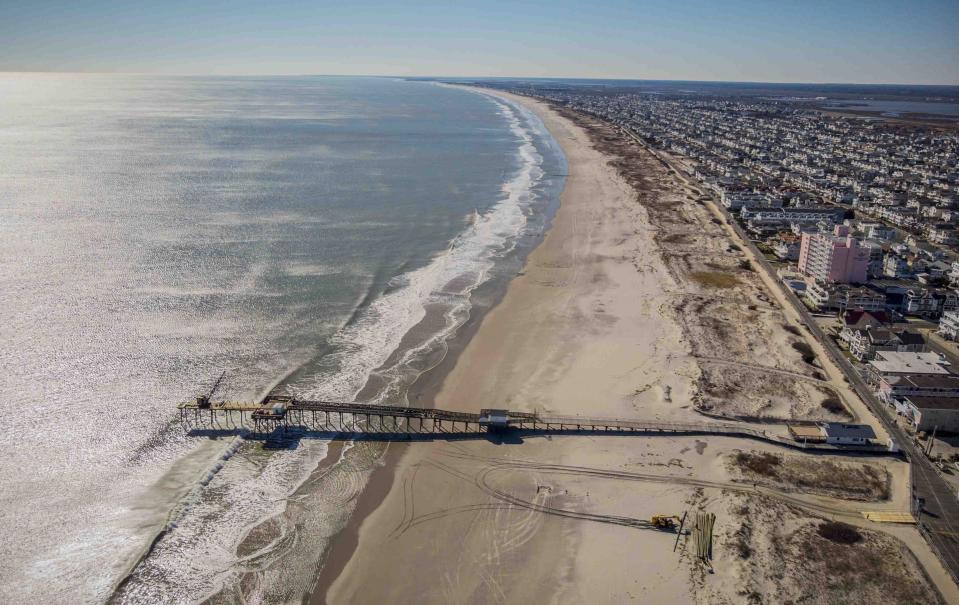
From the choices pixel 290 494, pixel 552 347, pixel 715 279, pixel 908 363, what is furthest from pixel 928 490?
pixel 715 279

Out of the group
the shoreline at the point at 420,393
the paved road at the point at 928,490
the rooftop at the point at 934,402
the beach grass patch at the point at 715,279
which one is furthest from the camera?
the beach grass patch at the point at 715,279

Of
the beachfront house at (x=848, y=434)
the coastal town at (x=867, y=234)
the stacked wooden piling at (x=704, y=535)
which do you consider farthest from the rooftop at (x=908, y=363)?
the stacked wooden piling at (x=704, y=535)

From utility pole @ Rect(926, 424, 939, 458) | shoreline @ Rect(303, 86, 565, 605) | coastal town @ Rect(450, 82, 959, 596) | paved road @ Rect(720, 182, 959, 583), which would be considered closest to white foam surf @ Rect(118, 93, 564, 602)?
shoreline @ Rect(303, 86, 565, 605)

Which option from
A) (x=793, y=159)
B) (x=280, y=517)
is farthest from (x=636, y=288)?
(x=793, y=159)

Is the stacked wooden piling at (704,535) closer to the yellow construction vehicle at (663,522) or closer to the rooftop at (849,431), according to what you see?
the yellow construction vehicle at (663,522)

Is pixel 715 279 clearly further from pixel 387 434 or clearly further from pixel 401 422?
pixel 387 434

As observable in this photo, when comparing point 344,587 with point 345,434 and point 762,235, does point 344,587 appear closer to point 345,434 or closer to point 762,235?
point 345,434

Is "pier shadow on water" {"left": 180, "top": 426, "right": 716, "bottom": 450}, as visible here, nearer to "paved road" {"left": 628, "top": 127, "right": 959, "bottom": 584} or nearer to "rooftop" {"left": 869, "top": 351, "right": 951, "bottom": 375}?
"paved road" {"left": 628, "top": 127, "right": 959, "bottom": 584}

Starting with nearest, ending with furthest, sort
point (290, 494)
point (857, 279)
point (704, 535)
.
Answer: point (704, 535), point (290, 494), point (857, 279)
